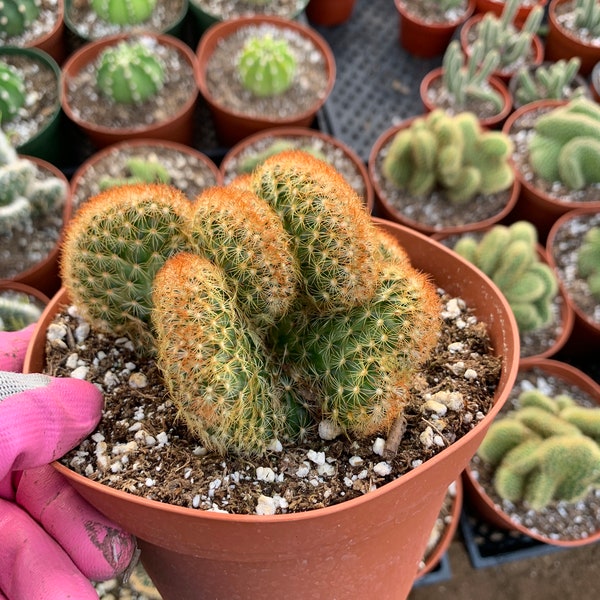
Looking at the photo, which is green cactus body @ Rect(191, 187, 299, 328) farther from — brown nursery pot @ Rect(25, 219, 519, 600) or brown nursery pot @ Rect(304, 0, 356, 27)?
brown nursery pot @ Rect(304, 0, 356, 27)

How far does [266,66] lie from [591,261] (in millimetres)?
1152

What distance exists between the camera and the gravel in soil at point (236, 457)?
786mm

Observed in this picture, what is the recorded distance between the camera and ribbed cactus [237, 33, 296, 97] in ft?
6.43

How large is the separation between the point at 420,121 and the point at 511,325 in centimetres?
112

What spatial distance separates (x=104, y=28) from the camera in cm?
217

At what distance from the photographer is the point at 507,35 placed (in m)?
2.11

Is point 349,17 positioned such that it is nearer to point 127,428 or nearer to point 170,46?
point 170,46

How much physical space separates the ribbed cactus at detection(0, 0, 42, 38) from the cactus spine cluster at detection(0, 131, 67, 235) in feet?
2.29

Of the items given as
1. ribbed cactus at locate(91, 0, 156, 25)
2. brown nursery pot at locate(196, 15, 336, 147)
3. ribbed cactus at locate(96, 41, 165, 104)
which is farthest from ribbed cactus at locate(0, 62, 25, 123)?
brown nursery pot at locate(196, 15, 336, 147)

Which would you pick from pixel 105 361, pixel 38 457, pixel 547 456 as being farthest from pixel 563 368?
pixel 38 457

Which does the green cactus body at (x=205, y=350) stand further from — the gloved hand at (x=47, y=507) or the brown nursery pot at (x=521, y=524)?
the brown nursery pot at (x=521, y=524)

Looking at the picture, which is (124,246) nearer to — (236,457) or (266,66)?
(236,457)

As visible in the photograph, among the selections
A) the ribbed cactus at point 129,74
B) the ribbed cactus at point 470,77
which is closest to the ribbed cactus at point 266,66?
the ribbed cactus at point 129,74

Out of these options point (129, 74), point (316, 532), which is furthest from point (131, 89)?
point (316, 532)
